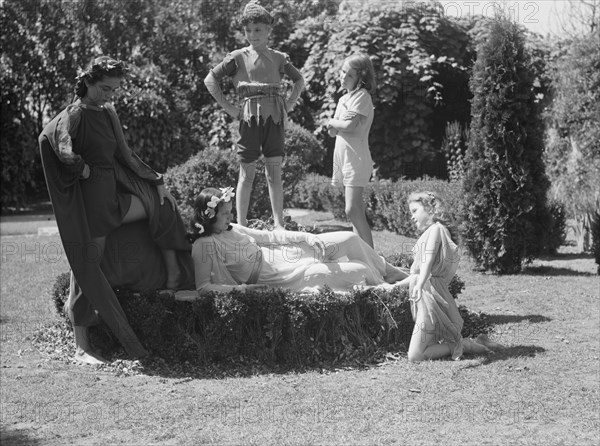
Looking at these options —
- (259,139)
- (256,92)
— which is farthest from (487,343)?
(256,92)

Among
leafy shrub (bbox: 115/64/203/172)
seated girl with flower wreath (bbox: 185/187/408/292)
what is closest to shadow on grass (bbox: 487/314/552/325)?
seated girl with flower wreath (bbox: 185/187/408/292)

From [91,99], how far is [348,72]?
2.43m

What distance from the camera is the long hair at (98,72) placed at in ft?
19.8

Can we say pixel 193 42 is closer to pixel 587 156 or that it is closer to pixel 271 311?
pixel 587 156

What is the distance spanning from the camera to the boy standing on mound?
7227 millimetres

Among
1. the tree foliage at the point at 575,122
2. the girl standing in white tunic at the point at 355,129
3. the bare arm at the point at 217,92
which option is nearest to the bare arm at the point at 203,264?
the bare arm at the point at 217,92

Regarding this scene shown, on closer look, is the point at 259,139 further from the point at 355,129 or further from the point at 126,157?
the point at 126,157

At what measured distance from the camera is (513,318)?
24.8 feet

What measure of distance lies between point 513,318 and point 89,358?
3.96m

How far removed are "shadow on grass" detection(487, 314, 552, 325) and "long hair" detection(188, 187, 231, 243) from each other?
2.76 metres

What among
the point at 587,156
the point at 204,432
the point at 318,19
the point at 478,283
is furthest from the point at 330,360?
the point at 318,19

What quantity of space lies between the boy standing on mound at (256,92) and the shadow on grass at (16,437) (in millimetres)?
3240

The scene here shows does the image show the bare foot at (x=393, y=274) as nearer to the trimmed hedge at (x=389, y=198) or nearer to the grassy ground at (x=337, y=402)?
the grassy ground at (x=337, y=402)

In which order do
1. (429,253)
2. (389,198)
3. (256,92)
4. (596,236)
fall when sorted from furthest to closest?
(389,198)
(596,236)
(256,92)
(429,253)
